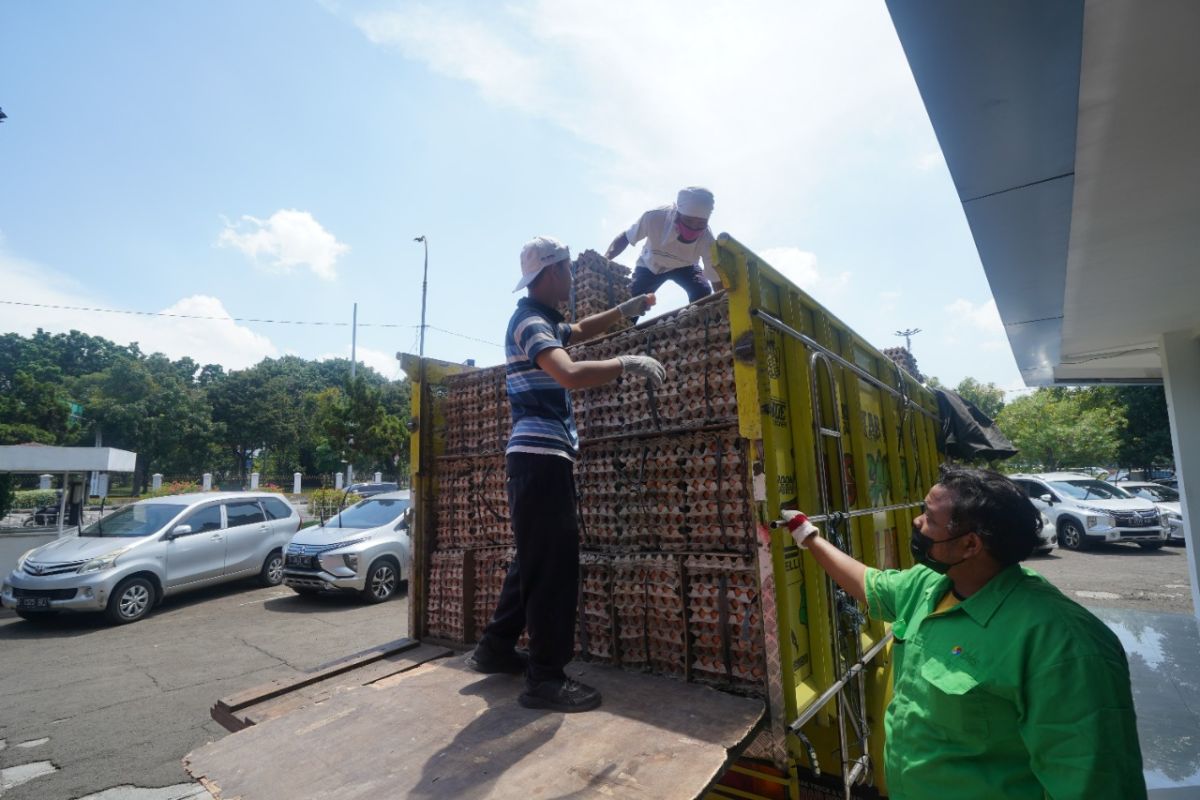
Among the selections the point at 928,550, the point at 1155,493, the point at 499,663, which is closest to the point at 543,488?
the point at 499,663

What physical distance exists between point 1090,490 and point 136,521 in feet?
66.4

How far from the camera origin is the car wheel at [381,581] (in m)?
9.31

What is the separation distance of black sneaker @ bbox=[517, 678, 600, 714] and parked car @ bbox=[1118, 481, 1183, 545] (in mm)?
16475

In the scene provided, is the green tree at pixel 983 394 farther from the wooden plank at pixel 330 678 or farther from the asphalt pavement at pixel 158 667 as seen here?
the wooden plank at pixel 330 678

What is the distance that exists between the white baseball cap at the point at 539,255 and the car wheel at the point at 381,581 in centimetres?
789

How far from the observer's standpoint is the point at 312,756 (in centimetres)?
206

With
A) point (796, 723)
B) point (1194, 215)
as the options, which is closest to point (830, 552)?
point (796, 723)

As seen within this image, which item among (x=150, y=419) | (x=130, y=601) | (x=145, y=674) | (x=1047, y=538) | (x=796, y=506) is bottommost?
(x=145, y=674)

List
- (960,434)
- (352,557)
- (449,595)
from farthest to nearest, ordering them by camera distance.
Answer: (352,557)
(960,434)
(449,595)

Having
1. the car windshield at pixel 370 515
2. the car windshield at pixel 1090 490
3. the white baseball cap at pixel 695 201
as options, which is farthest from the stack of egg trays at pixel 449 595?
the car windshield at pixel 1090 490

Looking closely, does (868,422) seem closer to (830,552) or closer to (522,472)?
(830,552)

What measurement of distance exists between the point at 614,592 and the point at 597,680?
15.4 inches

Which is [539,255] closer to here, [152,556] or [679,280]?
[679,280]

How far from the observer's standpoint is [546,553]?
249 centimetres
